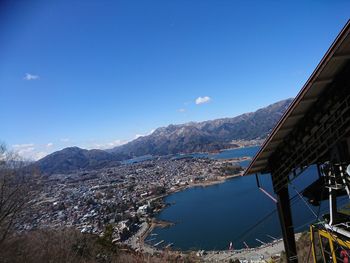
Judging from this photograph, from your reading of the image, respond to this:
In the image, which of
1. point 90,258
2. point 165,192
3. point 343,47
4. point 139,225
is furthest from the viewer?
point 165,192

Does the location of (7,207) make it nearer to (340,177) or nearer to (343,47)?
(340,177)

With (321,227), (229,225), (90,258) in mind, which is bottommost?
(229,225)

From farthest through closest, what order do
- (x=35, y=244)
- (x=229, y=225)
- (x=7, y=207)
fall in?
(x=229, y=225) → (x=35, y=244) → (x=7, y=207)

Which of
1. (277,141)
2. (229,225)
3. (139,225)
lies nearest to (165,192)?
(139,225)

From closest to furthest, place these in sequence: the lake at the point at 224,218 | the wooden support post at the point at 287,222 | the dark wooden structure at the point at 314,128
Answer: the dark wooden structure at the point at 314,128, the wooden support post at the point at 287,222, the lake at the point at 224,218

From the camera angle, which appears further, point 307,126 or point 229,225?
point 229,225

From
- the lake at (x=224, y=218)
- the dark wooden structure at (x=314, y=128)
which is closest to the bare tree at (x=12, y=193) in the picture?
the dark wooden structure at (x=314, y=128)

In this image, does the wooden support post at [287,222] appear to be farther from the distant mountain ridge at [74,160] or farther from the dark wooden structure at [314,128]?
the distant mountain ridge at [74,160]
